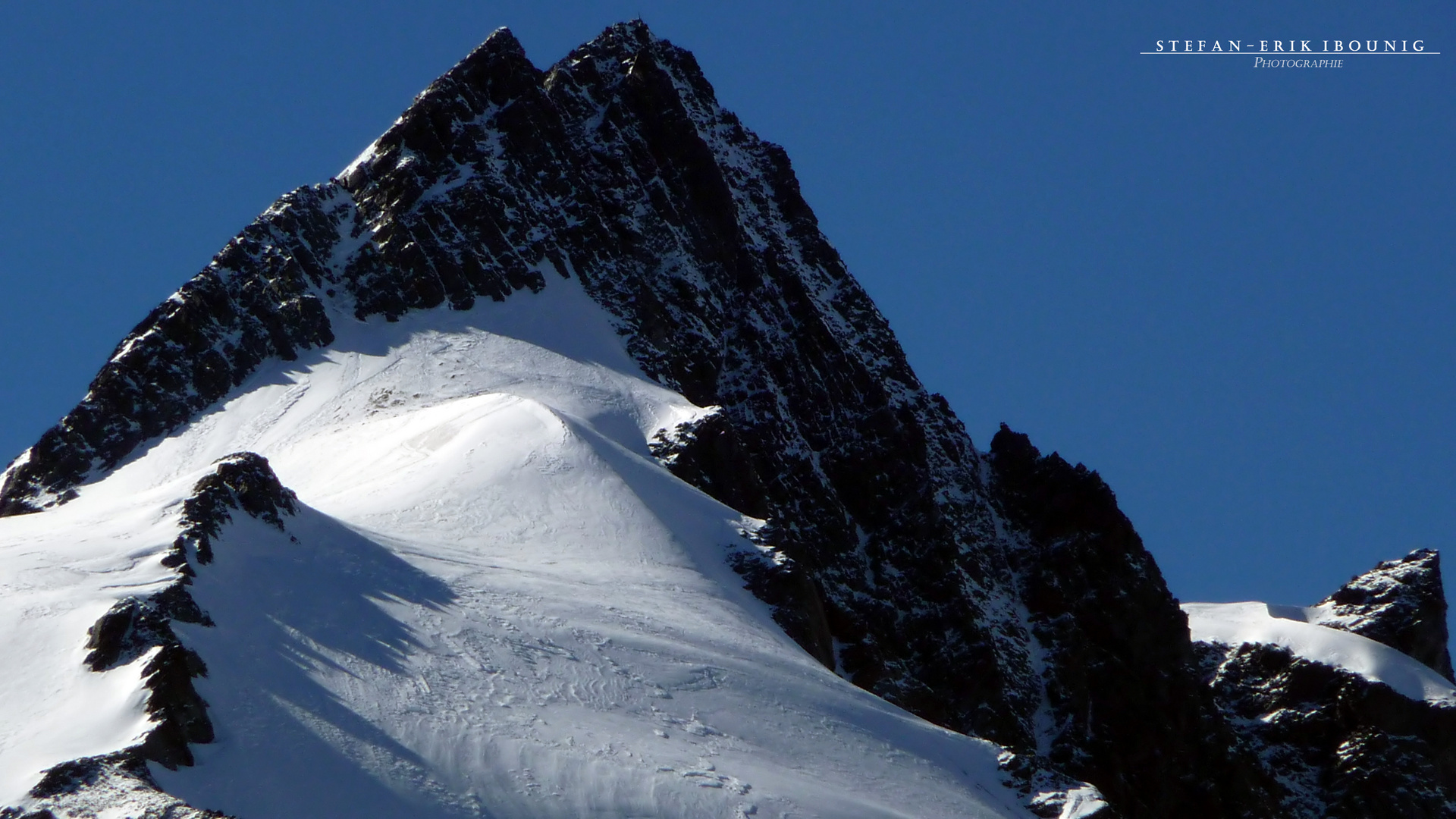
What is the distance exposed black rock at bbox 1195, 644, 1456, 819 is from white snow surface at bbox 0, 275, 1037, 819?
2088 inches

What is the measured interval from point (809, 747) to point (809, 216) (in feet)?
253

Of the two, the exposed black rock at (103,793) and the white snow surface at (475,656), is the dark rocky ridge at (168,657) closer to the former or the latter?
the exposed black rock at (103,793)

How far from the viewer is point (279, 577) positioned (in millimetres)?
59062

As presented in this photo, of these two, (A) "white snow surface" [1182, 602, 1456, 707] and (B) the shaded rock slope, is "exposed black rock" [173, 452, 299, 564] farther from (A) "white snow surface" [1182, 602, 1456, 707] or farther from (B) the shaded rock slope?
(B) the shaded rock slope

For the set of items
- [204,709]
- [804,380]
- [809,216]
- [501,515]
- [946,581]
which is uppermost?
[809,216]

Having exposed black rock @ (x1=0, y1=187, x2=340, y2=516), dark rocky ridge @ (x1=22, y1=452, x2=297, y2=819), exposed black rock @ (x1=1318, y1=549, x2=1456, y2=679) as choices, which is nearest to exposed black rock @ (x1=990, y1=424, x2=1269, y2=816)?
exposed black rock @ (x1=1318, y1=549, x2=1456, y2=679)

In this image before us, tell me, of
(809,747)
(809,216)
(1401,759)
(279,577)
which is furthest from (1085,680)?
(279,577)

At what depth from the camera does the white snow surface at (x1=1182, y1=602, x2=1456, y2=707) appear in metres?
116

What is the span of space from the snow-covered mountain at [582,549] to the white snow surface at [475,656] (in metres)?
0.17

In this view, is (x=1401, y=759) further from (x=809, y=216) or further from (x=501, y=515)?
(x=501, y=515)

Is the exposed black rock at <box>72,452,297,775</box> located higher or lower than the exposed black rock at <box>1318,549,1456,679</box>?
lower

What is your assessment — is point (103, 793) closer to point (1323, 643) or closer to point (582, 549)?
point (582, 549)

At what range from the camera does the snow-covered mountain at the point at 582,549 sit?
1999 inches

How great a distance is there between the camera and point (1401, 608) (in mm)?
124875
